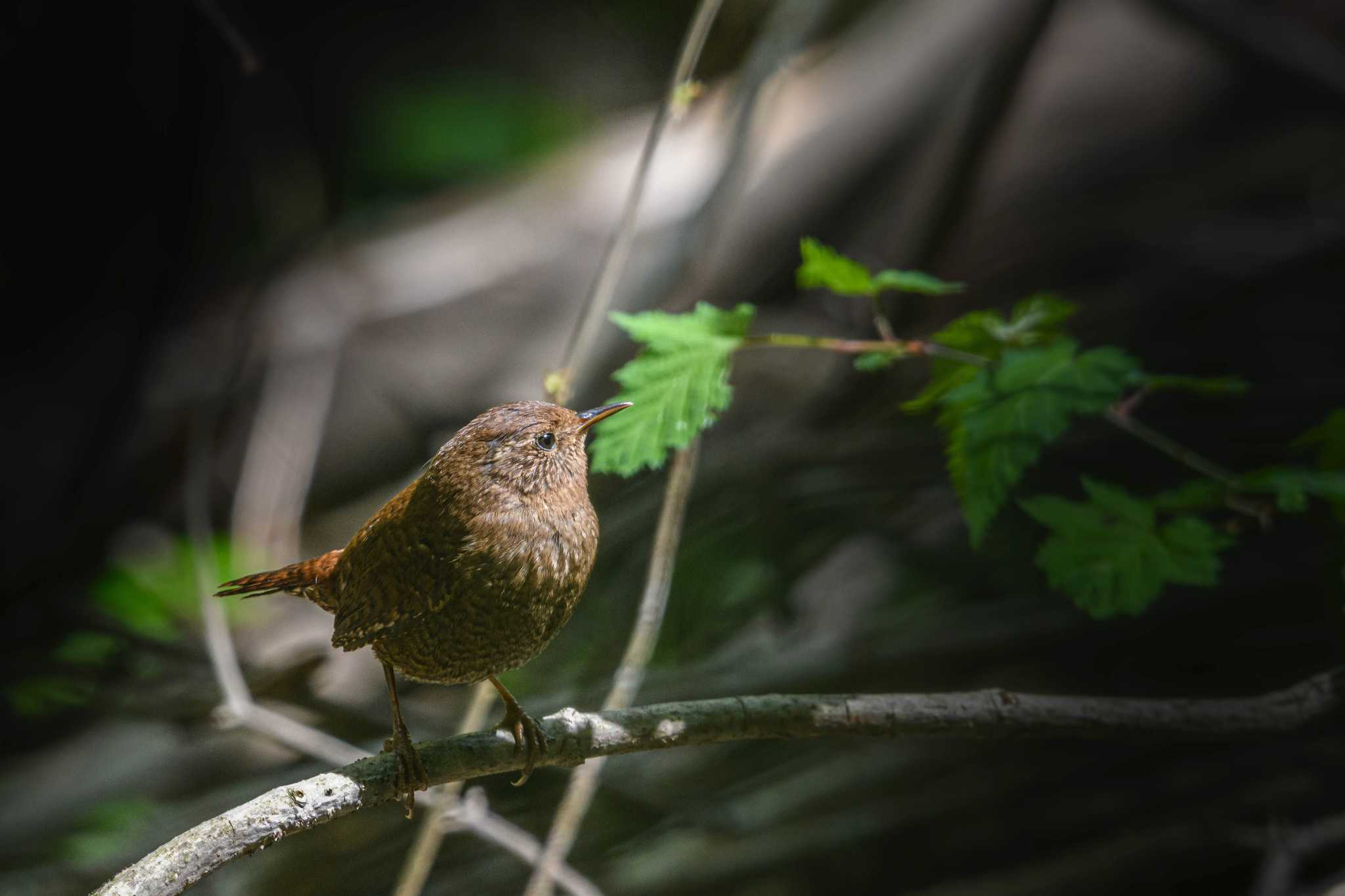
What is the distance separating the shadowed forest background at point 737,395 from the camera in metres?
2.50

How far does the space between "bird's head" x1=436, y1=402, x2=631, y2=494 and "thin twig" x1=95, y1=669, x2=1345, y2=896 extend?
1.11 feet

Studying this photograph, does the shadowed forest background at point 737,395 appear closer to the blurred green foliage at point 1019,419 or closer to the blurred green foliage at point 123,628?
the blurred green foliage at point 123,628

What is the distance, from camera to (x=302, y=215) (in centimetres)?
350

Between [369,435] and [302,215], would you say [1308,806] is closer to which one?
[369,435]

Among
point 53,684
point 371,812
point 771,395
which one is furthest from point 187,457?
point 771,395

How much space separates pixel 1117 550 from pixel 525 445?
3.66 ft

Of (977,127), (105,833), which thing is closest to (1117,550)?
(977,127)

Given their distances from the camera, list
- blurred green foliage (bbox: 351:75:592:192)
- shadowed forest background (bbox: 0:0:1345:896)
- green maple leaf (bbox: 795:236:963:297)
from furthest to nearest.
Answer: blurred green foliage (bbox: 351:75:592:192)
shadowed forest background (bbox: 0:0:1345:896)
green maple leaf (bbox: 795:236:963:297)

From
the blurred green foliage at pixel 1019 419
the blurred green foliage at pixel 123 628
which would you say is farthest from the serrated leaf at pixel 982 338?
the blurred green foliage at pixel 123 628

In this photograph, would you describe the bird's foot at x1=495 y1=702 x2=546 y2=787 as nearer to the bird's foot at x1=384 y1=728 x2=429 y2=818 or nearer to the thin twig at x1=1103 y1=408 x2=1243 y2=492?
the bird's foot at x1=384 y1=728 x2=429 y2=818

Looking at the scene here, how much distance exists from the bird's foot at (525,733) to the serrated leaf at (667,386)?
1.14 ft

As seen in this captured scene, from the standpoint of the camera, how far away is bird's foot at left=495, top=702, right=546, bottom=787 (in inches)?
52.5

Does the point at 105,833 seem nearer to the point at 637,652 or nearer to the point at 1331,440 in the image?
the point at 637,652

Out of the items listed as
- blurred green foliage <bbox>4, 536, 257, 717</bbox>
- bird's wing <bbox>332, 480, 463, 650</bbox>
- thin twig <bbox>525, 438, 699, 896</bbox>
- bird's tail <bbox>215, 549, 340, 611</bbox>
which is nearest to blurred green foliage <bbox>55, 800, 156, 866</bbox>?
blurred green foliage <bbox>4, 536, 257, 717</bbox>
